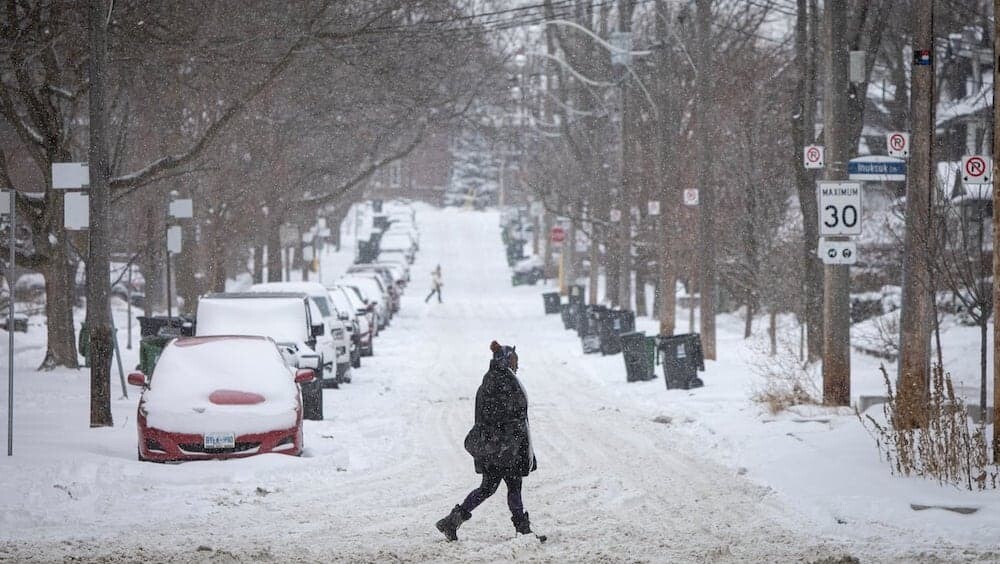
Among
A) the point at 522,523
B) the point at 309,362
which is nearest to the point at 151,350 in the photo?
the point at 309,362

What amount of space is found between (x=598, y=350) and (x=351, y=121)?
9.85 metres

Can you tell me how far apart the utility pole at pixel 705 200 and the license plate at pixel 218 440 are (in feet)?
45.8

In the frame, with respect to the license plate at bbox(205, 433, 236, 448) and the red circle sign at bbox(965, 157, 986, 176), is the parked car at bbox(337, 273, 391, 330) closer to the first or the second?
the license plate at bbox(205, 433, 236, 448)

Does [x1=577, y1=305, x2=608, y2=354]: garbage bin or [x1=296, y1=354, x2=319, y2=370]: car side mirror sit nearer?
[x1=296, y1=354, x2=319, y2=370]: car side mirror

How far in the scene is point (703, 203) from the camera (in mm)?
25828

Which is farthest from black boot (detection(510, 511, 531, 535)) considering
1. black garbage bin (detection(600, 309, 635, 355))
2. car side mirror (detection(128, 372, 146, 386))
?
black garbage bin (detection(600, 309, 635, 355))

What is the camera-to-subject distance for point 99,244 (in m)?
16.2

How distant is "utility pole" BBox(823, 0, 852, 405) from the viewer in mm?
16922

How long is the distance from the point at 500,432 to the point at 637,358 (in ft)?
47.9

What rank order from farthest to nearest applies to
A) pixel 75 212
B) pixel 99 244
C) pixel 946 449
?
pixel 99 244 → pixel 75 212 → pixel 946 449

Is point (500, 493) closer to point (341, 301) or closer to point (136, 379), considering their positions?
point (136, 379)

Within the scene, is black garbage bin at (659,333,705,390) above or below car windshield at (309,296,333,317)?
below

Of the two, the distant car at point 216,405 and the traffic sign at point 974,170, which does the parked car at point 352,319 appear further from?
the traffic sign at point 974,170

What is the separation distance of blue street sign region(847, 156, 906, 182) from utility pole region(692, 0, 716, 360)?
375 inches
